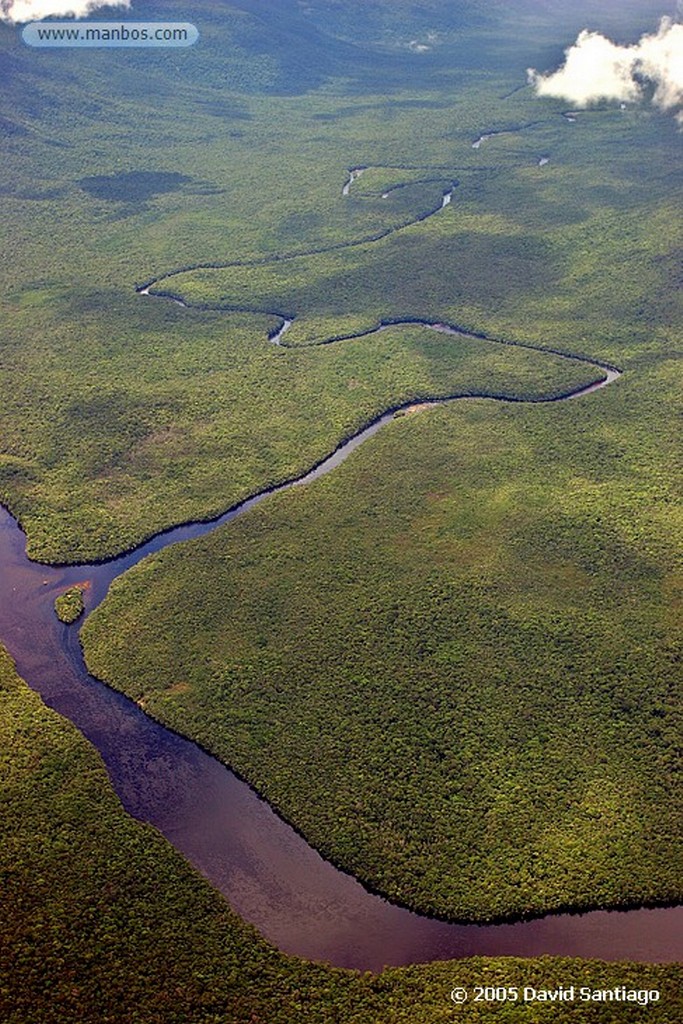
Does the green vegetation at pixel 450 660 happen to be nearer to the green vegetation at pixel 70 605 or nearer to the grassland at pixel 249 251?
the green vegetation at pixel 70 605

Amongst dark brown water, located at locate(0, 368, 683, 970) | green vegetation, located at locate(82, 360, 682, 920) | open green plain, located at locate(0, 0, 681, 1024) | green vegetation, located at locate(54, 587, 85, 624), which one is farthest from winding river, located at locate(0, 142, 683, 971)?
open green plain, located at locate(0, 0, 681, 1024)

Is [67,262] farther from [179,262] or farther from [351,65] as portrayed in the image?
[351,65]

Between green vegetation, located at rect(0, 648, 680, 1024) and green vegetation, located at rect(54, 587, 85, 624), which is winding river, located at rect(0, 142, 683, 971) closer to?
green vegetation, located at rect(54, 587, 85, 624)

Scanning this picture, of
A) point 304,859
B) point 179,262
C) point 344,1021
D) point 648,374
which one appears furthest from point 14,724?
point 179,262
